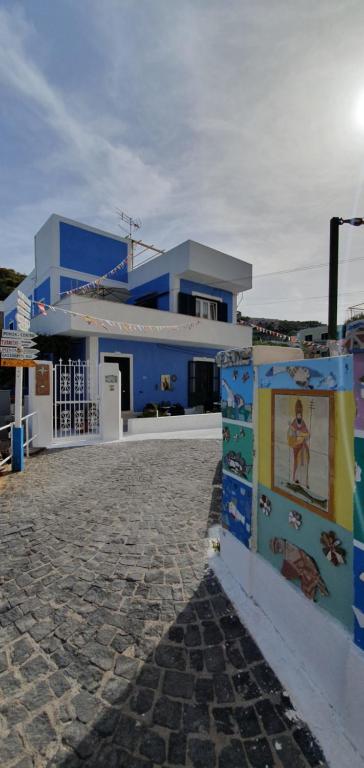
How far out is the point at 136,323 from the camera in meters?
12.3

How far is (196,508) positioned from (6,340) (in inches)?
183

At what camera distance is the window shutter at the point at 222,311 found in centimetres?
1650

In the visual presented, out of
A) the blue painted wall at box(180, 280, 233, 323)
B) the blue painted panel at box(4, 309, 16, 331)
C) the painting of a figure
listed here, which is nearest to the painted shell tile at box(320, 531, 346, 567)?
the painting of a figure

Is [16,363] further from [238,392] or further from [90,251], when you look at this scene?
[90,251]

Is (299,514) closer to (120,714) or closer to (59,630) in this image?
(120,714)

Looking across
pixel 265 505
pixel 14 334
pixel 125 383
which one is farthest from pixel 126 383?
pixel 265 505

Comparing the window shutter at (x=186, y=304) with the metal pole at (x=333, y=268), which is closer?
the metal pole at (x=333, y=268)

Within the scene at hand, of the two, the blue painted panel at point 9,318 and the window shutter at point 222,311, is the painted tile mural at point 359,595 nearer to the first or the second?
the window shutter at point 222,311

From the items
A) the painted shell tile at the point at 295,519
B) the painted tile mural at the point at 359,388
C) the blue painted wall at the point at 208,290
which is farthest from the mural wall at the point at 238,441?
the blue painted wall at the point at 208,290

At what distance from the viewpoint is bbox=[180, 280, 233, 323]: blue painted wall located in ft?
48.8

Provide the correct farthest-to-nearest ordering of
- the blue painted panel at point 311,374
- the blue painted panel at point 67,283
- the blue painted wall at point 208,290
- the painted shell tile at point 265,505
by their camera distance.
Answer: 1. the blue painted wall at point 208,290
2. the blue painted panel at point 67,283
3. the painted shell tile at point 265,505
4. the blue painted panel at point 311,374

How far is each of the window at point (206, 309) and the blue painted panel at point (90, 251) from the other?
4.04 m

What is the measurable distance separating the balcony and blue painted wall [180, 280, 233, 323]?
1700 mm

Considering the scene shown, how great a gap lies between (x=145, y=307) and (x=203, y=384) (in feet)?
15.2
